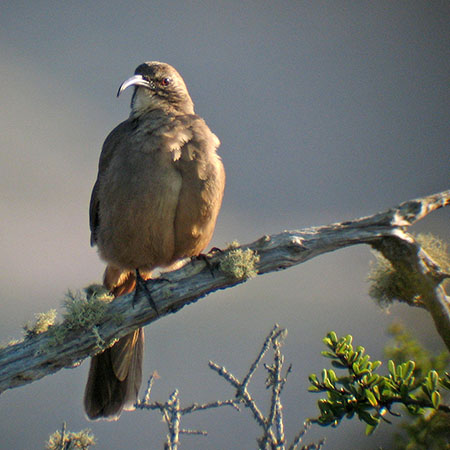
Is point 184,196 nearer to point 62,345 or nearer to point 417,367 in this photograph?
point 62,345

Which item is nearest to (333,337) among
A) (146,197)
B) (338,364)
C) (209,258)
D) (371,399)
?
(338,364)

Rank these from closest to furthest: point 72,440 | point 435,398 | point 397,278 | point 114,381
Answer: point 435,398 < point 72,440 < point 397,278 < point 114,381

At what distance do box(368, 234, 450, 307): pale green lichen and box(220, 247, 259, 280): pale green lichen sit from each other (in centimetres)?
67

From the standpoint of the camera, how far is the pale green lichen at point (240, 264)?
2664 mm

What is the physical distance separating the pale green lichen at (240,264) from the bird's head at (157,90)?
118 centimetres

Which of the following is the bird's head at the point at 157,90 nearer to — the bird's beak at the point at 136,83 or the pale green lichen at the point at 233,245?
the bird's beak at the point at 136,83

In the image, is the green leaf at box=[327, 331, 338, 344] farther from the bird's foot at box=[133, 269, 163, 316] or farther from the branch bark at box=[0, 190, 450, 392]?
the bird's foot at box=[133, 269, 163, 316]

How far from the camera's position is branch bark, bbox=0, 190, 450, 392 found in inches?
103

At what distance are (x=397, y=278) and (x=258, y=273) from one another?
0.72 m

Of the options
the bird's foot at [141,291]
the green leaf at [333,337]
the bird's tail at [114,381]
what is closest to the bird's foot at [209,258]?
the bird's foot at [141,291]

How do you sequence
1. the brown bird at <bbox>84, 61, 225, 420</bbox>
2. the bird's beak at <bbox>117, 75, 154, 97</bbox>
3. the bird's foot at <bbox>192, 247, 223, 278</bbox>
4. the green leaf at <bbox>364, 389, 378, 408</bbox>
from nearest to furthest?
the green leaf at <bbox>364, 389, 378, 408</bbox>, the bird's foot at <bbox>192, 247, 223, 278</bbox>, the brown bird at <bbox>84, 61, 225, 420</bbox>, the bird's beak at <bbox>117, 75, 154, 97</bbox>

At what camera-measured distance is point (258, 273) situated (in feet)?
8.96

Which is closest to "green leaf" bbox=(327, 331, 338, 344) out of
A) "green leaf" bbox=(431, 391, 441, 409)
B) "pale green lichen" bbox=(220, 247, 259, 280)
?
"green leaf" bbox=(431, 391, 441, 409)

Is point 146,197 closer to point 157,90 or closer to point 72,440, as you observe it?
point 157,90
